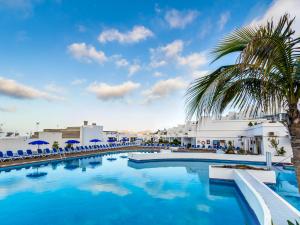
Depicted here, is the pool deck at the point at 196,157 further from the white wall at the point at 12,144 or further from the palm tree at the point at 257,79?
the palm tree at the point at 257,79

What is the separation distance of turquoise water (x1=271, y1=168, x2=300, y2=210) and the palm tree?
275 inches

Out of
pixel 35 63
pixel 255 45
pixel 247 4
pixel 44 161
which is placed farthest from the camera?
pixel 44 161

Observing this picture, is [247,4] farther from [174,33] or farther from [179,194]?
[179,194]

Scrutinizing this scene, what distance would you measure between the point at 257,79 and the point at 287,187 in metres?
10.4

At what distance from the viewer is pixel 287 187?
9914 millimetres

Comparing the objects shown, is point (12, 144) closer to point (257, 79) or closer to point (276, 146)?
point (257, 79)

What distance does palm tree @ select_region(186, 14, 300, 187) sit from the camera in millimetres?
1989

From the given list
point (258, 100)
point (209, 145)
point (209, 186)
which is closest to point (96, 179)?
point (209, 186)

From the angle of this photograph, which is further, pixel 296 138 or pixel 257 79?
pixel 257 79

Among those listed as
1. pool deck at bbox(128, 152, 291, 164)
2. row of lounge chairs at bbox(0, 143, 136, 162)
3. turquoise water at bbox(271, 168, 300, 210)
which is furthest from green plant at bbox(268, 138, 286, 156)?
row of lounge chairs at bbox(0, 143, 136, 162)

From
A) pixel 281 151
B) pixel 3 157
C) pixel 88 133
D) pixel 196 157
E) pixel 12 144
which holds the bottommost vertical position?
pixel 196 157

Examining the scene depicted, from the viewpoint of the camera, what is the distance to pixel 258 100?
2402 millimetres

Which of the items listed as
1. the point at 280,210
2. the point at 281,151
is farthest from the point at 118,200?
the point at 281,151

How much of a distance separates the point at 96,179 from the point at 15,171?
20.1 ft
